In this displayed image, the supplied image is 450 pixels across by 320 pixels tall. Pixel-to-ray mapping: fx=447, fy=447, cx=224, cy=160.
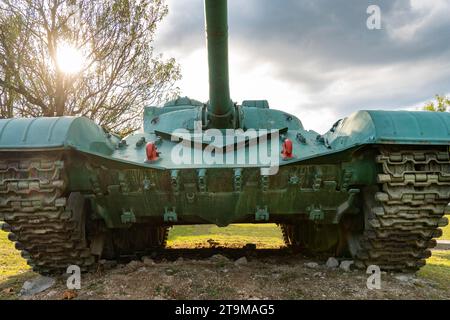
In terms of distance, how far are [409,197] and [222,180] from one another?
2143mm

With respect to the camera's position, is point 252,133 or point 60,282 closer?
point 60,282

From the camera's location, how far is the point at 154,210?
223 inches

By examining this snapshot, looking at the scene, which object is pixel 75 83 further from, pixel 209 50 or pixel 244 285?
pixel 244 285

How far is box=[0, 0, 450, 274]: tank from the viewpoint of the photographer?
16.5 feet

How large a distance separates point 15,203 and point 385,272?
4679 mm

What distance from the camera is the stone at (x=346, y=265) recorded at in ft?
20.0

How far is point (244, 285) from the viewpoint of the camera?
5.22 metres

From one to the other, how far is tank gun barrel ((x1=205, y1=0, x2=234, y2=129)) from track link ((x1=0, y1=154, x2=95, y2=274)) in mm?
2237

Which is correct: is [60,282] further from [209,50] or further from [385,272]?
[385,272]

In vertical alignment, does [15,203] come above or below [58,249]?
above
